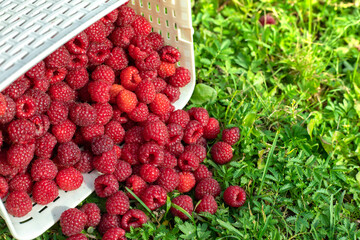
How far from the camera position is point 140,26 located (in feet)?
7.60

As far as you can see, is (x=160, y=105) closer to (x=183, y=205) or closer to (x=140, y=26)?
(x=140, y=26)

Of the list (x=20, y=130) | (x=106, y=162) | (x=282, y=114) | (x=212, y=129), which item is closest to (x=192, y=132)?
(x=212, y=129)

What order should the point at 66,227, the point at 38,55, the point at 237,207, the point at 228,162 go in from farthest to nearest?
Result: the point at 228,162, the point at 237,207, the point at 66,227, the point at 38,55

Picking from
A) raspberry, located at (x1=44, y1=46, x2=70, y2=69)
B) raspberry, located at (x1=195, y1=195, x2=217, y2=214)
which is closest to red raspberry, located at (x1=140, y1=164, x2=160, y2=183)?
raspberry, located at (x1=195, y1=195, x2=217, y2=214)

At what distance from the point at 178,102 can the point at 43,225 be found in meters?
0.96

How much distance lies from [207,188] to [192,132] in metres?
0.30

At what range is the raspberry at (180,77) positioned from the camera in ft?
7.91

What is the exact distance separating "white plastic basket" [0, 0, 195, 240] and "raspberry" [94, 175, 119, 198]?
2.9 inches

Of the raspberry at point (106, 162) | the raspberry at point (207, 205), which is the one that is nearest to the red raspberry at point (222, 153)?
the raspberry at point (207, 205)

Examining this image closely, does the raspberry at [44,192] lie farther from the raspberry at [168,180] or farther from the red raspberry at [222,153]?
the red raspberry at [222,153]

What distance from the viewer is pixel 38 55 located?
1.58 m

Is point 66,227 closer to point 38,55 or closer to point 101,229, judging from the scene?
point 101,229

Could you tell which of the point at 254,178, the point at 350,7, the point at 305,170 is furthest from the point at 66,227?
the point at 350,7

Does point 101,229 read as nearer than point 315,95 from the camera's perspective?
→ Yes
